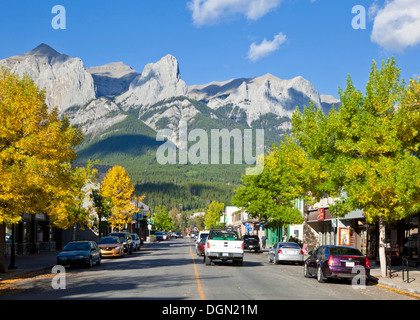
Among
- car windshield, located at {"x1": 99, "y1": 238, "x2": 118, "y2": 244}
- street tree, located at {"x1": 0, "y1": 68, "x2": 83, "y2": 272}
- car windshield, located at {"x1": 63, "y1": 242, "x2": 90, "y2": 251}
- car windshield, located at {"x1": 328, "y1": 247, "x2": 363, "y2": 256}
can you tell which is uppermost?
street tree, located at {"x1": 0, "y1": 68, "x2": 83, "y2": 272}

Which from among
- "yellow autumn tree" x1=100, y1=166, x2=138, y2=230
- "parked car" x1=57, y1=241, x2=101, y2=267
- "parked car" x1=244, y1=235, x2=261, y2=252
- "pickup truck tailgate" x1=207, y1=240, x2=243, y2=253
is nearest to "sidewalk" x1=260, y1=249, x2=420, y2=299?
"pickup truck tailgate" x1=207, y1=240, x2=243, y2=253

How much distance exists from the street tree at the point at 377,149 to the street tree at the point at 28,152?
12771 millimetres

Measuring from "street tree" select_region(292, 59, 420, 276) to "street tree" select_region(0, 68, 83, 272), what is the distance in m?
12.8

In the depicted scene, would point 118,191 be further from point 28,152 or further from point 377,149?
point 377,149

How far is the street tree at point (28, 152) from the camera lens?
69.4 feet

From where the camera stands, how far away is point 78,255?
27.1 metres

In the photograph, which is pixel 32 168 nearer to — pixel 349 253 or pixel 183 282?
pixel 183 282

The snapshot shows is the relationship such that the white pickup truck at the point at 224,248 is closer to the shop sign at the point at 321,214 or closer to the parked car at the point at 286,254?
the parked car at the point at 286,254

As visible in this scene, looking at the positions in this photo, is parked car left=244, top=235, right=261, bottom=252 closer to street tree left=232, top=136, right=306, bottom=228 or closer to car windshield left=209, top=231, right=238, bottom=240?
street tree left=232, top=136, right=306, bottom=228

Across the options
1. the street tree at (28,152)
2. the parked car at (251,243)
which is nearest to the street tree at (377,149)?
the street tree at (28,152)

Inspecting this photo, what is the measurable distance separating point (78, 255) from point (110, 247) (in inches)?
381

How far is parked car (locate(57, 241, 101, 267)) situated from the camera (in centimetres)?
2708

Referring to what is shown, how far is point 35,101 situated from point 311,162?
13813 millimetres
